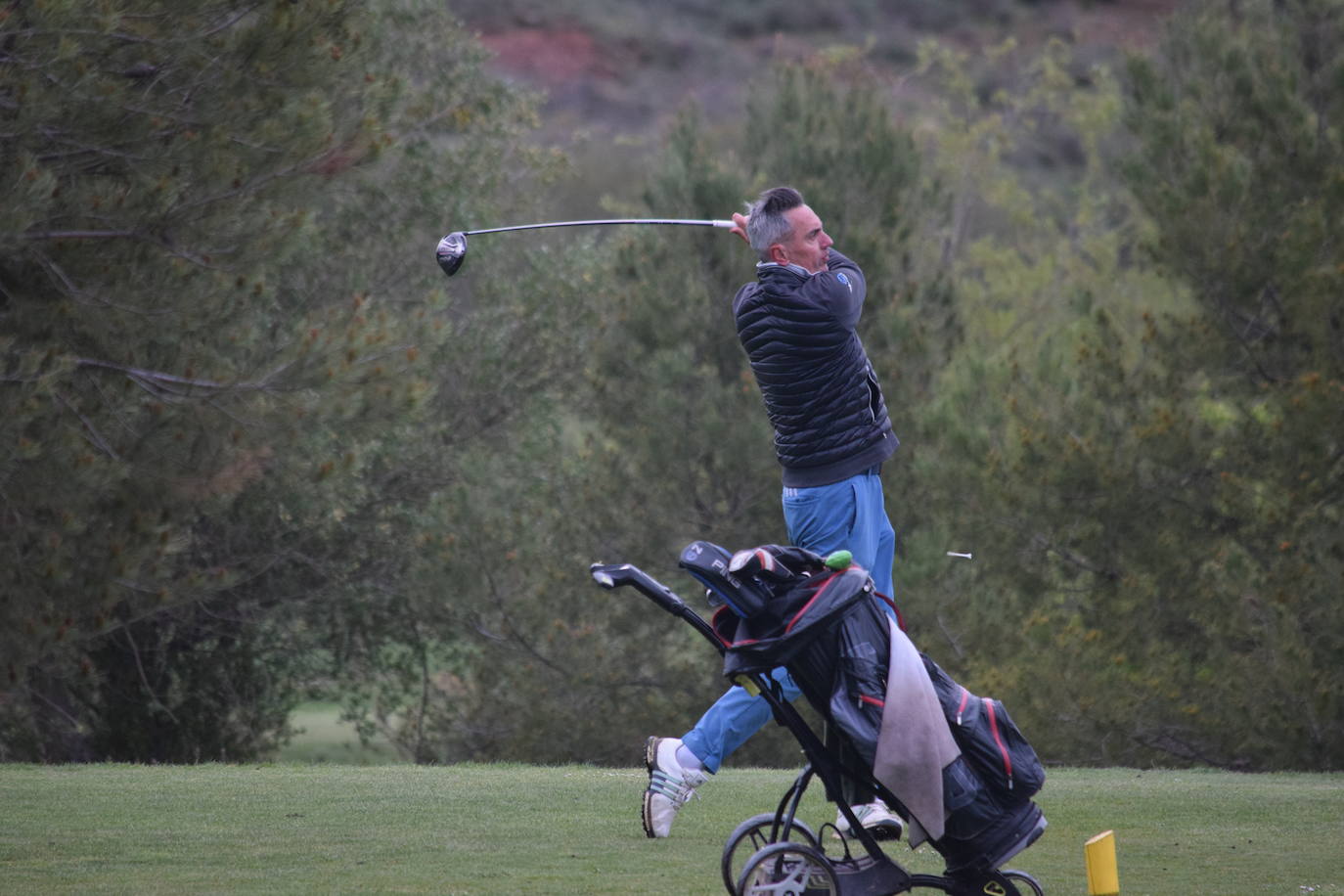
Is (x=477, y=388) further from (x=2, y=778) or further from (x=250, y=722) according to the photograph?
(x=2, y=778)

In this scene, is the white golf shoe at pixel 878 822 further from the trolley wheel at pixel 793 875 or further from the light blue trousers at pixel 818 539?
the light blue trousers at pixel 818 539

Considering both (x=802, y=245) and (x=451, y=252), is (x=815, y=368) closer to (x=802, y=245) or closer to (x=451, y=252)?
(x=802, y=245)

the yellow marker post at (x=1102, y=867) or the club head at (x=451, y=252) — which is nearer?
the yellow marker post at (x=1102, y=867)

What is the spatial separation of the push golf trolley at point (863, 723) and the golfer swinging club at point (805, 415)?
2.66 feet

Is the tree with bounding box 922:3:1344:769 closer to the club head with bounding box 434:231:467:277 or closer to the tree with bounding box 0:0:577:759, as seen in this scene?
the tree with bounding box 0:0:577:759

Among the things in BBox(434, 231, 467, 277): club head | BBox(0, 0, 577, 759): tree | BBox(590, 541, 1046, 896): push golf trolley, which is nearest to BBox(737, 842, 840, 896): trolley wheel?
BBox(590, 541, 1046, 896): push golf trolley

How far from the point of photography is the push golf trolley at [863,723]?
4309 millimetres

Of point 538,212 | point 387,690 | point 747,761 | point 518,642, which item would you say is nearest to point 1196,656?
point 747,761

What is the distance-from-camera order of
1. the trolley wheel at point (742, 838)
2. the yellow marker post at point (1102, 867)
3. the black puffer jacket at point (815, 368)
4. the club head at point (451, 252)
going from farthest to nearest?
the club head at point (451, 252)
the black puffer jacket at point (815, 368)
the trolley wheel at point (742, 838)
the yellow marker post at point (1102, 867)

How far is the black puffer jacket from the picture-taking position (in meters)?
5.30

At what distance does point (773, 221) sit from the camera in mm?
5457

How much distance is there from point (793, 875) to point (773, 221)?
6.77 ft

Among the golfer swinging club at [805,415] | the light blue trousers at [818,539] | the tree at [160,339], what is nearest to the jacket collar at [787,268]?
the golfer swinging club at [805,415]

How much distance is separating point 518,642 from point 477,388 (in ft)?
9.51
